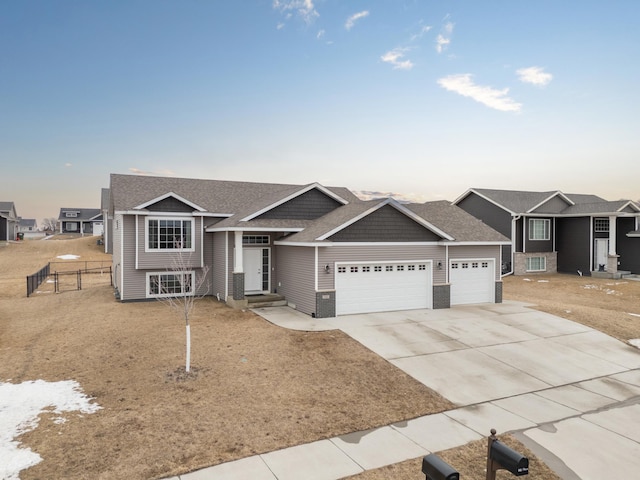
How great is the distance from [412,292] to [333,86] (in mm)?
11746

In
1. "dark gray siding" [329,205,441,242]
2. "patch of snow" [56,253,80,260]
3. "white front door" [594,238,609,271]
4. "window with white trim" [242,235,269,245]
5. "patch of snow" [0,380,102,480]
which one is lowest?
"patch of snow" [0,380,102,480]

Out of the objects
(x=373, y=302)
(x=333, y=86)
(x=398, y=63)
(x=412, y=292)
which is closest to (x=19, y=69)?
(x=333, y=86)

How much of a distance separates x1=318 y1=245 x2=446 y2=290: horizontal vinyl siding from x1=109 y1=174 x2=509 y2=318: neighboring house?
4 cm

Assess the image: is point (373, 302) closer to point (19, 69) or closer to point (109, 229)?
point (19, 69)

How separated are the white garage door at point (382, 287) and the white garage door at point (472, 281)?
5.86 ft

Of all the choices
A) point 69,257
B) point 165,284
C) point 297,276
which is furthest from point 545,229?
point 69,257

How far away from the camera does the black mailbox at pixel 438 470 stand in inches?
147

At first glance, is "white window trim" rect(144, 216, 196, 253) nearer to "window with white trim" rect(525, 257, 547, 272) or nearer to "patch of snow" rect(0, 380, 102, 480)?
"patch of snow" rect(0, 380, 102, 480)

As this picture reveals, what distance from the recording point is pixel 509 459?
4.06 metres

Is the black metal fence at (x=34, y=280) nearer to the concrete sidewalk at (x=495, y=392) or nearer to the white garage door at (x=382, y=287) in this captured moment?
the concrete sidewalk at (x=495, y=392)

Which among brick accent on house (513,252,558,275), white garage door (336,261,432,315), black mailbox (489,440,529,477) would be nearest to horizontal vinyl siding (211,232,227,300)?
white garage door (336,261,432,315)

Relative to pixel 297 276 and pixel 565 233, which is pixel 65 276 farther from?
pixel 565 233

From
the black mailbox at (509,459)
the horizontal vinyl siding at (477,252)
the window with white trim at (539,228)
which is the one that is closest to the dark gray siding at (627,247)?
the window with white trim at (539,228)

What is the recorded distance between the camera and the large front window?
1819cm
